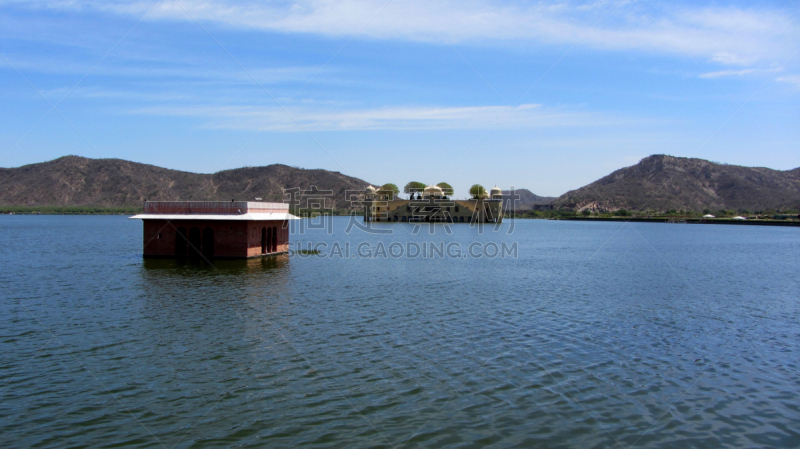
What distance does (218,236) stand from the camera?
28.3m

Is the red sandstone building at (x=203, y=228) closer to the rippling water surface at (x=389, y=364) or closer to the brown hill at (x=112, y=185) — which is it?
the rippling water surface at (x=389, y=364)

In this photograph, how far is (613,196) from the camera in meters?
169

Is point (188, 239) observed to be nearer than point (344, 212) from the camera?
Yes

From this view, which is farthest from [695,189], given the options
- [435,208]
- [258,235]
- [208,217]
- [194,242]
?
[208,217]

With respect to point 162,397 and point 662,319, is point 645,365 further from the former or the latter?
point 162,397

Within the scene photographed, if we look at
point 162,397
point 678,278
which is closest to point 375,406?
point 162,397

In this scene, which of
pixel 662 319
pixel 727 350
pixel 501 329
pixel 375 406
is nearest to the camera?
pixel 375 406

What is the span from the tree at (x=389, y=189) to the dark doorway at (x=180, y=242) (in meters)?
92.8

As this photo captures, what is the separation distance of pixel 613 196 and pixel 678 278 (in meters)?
153

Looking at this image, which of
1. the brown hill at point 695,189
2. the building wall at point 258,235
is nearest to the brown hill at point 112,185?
the brown hill at point 695,189

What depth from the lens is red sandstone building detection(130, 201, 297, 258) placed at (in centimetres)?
2775

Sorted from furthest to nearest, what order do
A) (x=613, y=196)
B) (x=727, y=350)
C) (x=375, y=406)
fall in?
(x=613, y=196) → (x=727, y=350) → (x=375, y=406)

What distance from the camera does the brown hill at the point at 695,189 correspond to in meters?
152

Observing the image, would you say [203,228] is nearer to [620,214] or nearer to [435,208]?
[435,208]
